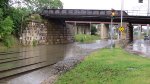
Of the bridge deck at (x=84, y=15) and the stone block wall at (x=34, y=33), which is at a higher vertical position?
the bridge deck at (x=84, y=15)

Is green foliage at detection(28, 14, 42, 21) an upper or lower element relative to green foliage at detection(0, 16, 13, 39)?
upper

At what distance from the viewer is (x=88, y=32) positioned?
545 feet

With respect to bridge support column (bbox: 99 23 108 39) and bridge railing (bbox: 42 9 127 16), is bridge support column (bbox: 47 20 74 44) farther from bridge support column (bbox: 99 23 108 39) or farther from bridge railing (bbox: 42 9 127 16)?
bridge support column (bbox: 99 23 108 39)

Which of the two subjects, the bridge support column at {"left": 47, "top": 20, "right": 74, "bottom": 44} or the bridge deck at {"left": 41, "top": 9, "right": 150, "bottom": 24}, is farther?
the bridge support column at {"left": 47, "top": 20, "right": 74, "bottom": 44}

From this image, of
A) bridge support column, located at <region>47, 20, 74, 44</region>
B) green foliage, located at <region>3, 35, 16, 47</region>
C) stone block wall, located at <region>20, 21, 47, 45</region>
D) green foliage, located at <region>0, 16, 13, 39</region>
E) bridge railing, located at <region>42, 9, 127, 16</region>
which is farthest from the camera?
bridge support column, located at <region>47, 20, 74, 44</region>

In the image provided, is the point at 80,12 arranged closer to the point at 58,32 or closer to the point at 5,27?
the point at 58,32

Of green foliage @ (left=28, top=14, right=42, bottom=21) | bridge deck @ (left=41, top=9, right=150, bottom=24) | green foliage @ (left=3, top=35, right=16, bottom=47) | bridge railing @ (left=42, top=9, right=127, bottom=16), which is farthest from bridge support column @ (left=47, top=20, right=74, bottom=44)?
green foliage @ (left=3, top=35, right=16, bottom=47)

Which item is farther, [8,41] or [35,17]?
[35,17]

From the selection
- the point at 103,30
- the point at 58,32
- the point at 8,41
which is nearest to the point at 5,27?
the point at 8,41

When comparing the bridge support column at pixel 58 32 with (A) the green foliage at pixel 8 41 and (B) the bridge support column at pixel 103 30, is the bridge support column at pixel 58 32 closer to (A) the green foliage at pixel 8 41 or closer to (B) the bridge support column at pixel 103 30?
(A) the green foliage at pixel 8 41

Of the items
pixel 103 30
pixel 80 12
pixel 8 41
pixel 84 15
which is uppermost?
pixel 80 12

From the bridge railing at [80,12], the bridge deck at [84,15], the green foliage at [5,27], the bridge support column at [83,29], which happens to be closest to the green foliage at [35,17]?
the bridge deck at [84,15]

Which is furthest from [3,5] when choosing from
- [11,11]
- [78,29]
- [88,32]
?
[88,32]

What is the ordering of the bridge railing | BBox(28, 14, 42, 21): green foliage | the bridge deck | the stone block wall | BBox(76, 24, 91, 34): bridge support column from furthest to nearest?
BBox(76, 24, 91, 34): bridge support column
the bridge railing
the bridge deck
BBox(28, 14, 42, 21): green foliage
the stone block wall
